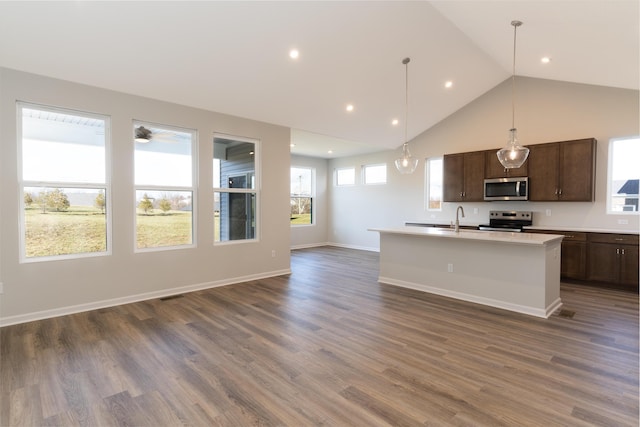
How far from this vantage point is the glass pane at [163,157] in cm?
437

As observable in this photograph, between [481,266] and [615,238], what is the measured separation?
2486 mm

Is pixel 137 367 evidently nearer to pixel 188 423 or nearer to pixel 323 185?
pixel 188 423

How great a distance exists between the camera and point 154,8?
301 cm

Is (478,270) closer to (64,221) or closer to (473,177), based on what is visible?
(473,177)

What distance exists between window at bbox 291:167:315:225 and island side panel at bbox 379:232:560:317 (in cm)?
445

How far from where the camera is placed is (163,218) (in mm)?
4602

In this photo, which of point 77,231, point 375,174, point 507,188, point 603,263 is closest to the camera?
point 77,231

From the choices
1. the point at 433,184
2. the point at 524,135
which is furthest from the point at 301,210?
the point at 524,135

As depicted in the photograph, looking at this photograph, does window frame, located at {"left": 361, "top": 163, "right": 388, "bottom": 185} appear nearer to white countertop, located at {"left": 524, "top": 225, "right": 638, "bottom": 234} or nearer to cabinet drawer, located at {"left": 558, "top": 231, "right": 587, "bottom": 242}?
white countertop, located at {"left": 524, "top": 225, "right": 638, "bottom": 234}

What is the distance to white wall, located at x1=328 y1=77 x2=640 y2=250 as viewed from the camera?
5215 millimetres

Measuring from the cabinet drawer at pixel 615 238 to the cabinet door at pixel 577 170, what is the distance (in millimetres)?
605

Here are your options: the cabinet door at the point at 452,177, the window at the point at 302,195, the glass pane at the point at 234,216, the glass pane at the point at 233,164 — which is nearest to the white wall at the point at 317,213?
the window at the point at 302,195

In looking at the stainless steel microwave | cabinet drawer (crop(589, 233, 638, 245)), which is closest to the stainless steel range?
the stainless steel microwave

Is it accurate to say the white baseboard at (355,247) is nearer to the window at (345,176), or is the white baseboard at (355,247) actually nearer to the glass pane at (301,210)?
the glass pane at (301,210)
